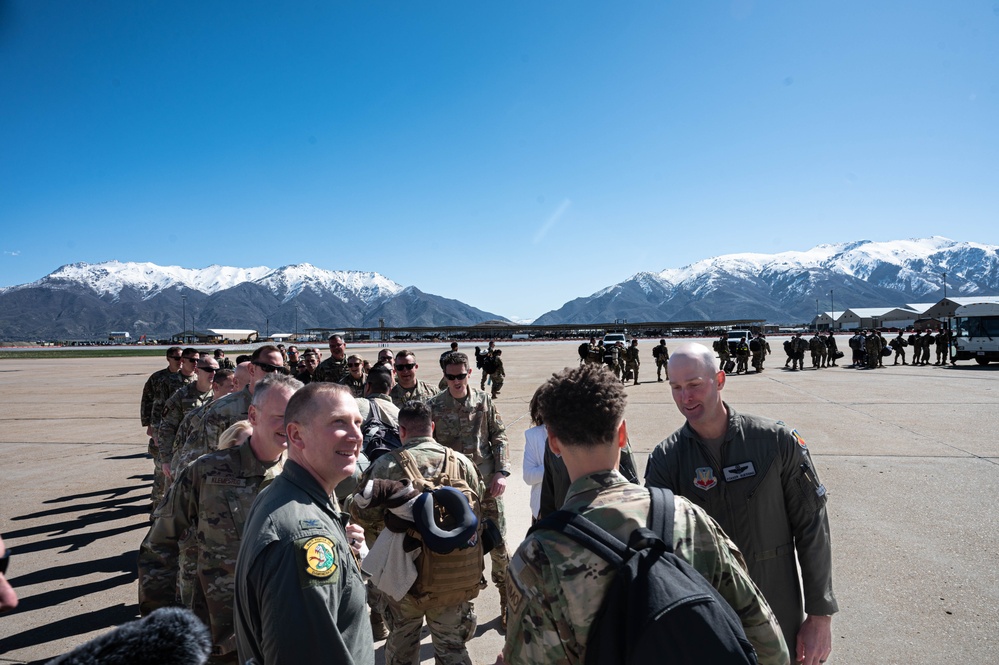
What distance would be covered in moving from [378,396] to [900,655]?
15.3 ft

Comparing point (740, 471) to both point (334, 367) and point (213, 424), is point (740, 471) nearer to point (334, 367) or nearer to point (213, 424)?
point (213, 424)

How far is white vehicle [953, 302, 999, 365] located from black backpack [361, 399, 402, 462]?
2921 cm

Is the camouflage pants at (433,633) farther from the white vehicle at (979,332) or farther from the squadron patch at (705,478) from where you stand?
the white vehicle at (979,332)

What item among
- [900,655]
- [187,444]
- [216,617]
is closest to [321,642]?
[216,617]

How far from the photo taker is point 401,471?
3.18 meters

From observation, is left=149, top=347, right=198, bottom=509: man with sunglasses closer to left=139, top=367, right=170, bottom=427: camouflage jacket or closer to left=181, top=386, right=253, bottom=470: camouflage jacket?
left=139, top=367, right=170, bottom=427: camouflage jacket

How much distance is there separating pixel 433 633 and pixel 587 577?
7.08ft

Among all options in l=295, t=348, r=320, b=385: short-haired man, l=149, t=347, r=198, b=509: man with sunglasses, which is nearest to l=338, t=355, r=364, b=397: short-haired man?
l=295, t=348, r=320, b=385: short-haired man

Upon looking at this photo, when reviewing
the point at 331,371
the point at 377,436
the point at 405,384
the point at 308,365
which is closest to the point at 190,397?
the point at 331,371

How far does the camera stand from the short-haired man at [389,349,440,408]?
6.35m

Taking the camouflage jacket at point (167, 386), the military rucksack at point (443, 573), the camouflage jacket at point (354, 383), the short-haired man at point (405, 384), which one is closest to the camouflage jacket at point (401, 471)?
the military rucksack at point (443, 573)

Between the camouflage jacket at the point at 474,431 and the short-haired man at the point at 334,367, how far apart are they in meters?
2.95

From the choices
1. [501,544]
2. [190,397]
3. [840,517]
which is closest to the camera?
[501,544]

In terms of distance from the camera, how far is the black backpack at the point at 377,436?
412 centimetres
